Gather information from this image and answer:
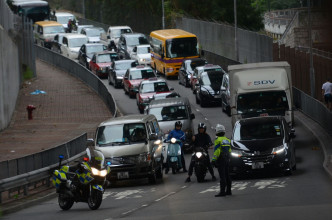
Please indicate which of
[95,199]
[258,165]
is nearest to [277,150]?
[258,165]

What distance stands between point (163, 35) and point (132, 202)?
1523 inches

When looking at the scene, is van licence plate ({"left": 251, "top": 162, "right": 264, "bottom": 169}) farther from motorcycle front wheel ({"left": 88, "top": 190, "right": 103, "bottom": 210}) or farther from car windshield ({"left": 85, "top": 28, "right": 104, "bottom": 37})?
car windshield ({"left": 85, "top": 28, "right": 104, "bottom": 37})

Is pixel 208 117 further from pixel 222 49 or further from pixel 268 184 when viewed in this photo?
pixel 222 49

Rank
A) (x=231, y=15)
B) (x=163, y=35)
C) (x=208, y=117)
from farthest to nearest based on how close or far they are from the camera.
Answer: (x=231, y=15), (x=163, y=35), (x=208, y=117)

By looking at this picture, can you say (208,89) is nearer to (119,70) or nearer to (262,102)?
(119,70)

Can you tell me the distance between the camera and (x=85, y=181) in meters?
15.2

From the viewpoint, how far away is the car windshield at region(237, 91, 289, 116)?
28.3 meters

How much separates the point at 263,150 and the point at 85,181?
22.1 ft

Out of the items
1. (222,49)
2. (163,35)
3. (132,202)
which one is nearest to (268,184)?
(132,202)

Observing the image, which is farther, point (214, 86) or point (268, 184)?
point (214, 86)

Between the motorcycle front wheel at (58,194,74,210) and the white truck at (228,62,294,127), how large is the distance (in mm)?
12915

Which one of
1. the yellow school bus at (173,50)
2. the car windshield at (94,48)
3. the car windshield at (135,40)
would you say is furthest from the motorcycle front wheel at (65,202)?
the car windshield at (135,40)

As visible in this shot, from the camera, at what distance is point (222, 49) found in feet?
226

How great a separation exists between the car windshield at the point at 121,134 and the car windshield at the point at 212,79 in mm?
21715
